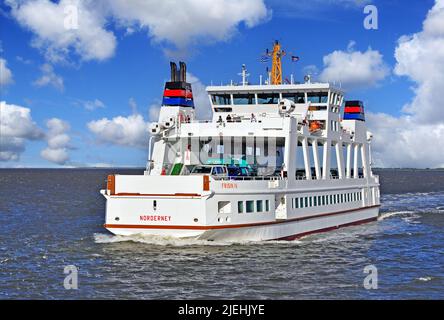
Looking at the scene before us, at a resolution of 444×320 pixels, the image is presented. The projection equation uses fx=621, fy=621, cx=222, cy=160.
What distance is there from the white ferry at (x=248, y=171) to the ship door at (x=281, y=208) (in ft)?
0.16

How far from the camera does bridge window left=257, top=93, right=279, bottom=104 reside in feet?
118

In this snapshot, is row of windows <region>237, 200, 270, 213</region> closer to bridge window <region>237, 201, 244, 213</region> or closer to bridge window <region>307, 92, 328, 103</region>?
bridge window <region>237, 201, 244, 213</region>

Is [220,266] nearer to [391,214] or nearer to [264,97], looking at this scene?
[264,97]

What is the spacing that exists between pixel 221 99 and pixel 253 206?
11269 mm

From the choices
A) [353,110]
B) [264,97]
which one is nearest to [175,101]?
[264,97]

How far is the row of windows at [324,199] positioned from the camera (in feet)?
102

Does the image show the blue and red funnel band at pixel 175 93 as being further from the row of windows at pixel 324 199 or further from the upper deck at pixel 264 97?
the row of windows at pixel 324 199

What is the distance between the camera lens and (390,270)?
23562 mm

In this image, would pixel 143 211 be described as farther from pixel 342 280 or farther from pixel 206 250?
pixel 342 280

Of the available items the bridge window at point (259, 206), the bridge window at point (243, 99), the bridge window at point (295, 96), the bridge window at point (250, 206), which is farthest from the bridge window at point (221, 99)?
the bridge window at point (250, 206)

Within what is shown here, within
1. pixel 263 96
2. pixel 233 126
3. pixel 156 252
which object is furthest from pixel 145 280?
pixel 263 96

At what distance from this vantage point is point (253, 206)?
27391 mm

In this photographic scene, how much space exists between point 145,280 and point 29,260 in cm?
690

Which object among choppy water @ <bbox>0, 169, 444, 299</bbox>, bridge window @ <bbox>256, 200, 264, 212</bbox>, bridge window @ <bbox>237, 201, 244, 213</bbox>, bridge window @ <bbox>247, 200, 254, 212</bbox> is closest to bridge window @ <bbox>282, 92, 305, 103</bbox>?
choppy water @ <bbox>0, 169, 444, 299</bbox>
